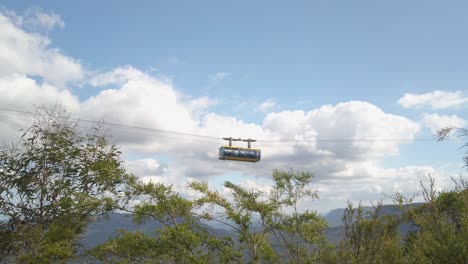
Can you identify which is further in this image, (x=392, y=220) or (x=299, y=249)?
(x=299, y=249)

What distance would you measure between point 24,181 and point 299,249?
44.6 ft

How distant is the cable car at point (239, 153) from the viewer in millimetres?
33000

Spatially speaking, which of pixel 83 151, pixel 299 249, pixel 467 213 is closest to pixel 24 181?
pixel 83 151

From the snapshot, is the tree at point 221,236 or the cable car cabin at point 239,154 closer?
the tree at point 221,236

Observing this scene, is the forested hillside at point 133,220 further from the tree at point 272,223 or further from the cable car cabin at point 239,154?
the cable car cabin at point 239,154

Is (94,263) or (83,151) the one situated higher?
(83,151)

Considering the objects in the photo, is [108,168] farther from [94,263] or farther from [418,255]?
[418,255]

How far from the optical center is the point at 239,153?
109ft

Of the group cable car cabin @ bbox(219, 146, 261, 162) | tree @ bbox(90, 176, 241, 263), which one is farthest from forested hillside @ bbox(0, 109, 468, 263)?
cable car cabin @ bbox(219, 146, 261, 162)

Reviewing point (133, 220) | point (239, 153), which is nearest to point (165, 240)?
point (133, 220)

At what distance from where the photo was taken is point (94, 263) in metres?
17.2

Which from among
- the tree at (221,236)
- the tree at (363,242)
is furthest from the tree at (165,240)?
the tree at (363,242)

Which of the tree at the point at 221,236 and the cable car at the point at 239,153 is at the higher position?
the cable car at the point at 239,153

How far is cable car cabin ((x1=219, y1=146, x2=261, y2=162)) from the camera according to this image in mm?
33000
